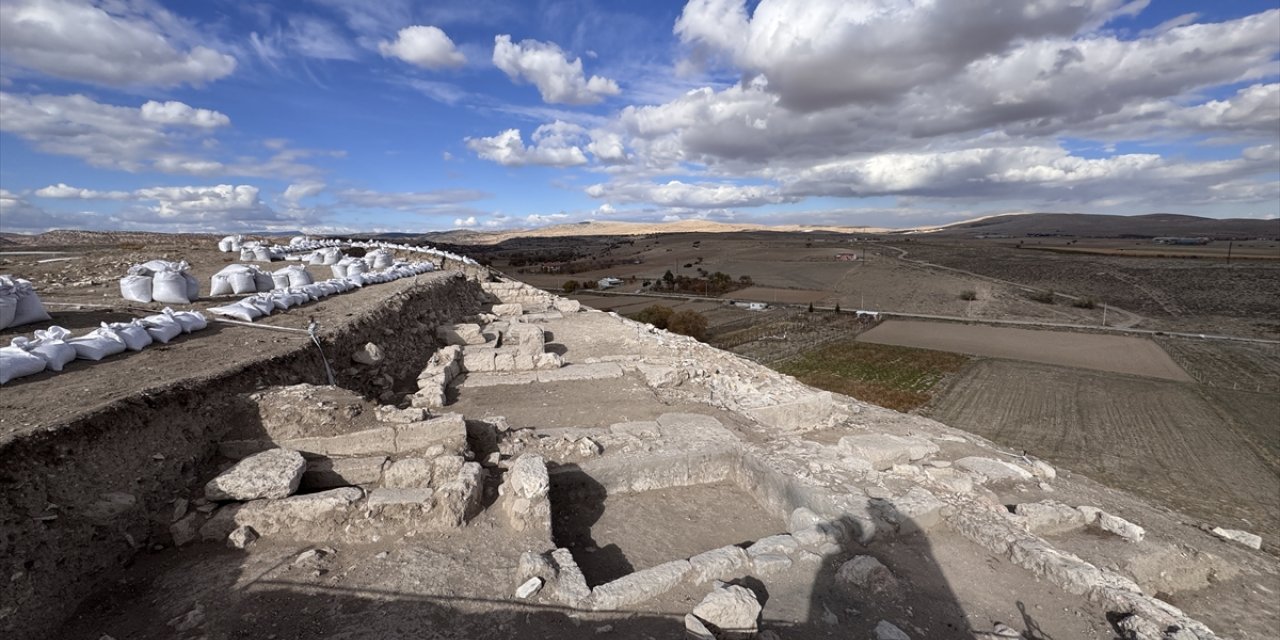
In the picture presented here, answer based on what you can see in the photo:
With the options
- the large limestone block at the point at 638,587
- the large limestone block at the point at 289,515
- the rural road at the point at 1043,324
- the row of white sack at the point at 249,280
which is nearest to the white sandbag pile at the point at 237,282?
the row of white sack at the point at 249,280

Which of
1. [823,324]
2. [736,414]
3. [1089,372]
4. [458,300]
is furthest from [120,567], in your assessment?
[823,324]

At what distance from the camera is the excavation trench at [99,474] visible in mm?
3432

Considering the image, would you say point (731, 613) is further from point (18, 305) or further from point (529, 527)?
point (18, 305)

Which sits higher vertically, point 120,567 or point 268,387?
point 268,387

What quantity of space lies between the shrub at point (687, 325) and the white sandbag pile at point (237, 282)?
79.7ft

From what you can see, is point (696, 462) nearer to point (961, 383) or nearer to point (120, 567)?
point (120, 567)

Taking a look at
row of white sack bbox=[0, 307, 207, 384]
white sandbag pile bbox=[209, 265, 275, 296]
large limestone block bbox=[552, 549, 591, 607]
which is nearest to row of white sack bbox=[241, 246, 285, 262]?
white sandbag pile bbox=[209, 265, 275, 296]

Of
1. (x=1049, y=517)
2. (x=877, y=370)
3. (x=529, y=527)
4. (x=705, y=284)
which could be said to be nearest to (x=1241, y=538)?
(x=1049, y=517)

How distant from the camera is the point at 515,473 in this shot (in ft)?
16.5

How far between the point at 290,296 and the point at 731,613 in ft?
34.7

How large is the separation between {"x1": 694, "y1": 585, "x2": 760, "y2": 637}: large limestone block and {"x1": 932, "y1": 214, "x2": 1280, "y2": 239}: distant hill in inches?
→ 6718

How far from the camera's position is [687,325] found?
3462 cm

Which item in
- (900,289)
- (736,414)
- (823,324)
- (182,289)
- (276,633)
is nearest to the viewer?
(276,633)

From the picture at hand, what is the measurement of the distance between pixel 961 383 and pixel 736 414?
22.5 metres
